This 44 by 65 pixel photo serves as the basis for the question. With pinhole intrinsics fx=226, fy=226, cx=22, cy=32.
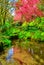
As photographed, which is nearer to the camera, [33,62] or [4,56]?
[33,62]

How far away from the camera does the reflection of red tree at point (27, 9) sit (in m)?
20.3

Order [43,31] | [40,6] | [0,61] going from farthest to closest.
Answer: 1. [43,31]
2. [40,6]
3. [0,61]

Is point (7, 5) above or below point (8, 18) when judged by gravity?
above

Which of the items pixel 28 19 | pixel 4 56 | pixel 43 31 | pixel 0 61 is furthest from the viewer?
pixel 28 19

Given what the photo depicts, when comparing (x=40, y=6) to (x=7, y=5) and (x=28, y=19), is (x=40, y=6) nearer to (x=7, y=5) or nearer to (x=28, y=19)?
(x=28, y=19)

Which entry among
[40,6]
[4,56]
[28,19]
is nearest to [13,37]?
[28,19]

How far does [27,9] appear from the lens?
21.5 meters

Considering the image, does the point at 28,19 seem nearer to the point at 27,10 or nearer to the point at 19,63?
the point at 27,10

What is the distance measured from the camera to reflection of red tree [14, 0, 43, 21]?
2034cm

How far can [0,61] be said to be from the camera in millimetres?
12031

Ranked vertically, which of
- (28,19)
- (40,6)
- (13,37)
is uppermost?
(40,6)

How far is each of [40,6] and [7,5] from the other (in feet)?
18.0

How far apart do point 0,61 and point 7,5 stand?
38.5 feet

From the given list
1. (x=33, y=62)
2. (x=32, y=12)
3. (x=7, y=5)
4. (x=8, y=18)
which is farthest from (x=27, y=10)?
(x=33, y=62)
